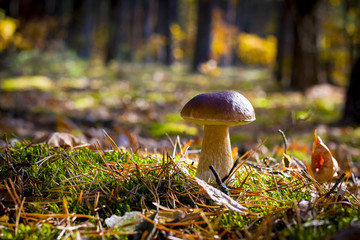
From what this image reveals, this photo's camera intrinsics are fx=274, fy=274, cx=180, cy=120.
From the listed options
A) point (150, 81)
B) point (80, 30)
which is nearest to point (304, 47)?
point (150, 81)

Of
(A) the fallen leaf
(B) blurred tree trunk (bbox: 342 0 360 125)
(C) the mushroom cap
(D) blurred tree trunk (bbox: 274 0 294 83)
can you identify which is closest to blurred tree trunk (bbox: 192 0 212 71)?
(D) blurred tree trunk (bbox: 274 0 294 83)

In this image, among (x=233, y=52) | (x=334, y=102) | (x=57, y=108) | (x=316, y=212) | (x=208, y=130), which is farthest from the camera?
(x=233, y=52)

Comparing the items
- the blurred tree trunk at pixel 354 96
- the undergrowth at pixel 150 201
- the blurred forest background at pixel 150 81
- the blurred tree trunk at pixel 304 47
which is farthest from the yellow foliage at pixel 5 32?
the blurred tree trunk at pixel 304 47

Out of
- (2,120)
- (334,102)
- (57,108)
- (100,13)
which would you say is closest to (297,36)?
(334,102)

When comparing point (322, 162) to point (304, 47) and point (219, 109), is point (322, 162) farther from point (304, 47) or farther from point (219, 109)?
point (304, 47)

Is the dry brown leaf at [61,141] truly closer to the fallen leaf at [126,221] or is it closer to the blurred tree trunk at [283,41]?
the fallen leaf at [126,221]

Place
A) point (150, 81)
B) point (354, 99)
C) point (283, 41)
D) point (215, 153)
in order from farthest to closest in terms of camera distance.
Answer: point (283, 41) → point (150, 81) → point (354, 99) → point (215, 153)

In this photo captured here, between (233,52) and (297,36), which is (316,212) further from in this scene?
(233,52)
